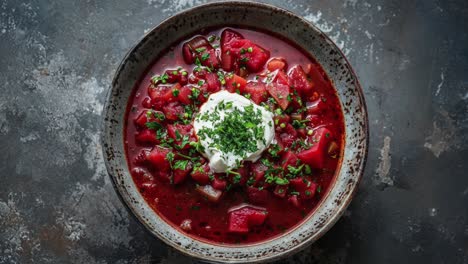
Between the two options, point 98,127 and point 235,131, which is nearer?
point 235,131

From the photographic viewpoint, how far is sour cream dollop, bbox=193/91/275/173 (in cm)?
365

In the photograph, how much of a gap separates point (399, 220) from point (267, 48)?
5.34 ft

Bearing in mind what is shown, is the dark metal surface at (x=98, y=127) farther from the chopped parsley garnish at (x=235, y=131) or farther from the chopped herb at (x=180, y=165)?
the chopped parsley garnish at (x=235, y=131)

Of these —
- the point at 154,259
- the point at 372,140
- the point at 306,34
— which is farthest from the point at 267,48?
the point at 154,259

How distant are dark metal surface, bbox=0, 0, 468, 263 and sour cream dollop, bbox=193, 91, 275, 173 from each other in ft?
2.97

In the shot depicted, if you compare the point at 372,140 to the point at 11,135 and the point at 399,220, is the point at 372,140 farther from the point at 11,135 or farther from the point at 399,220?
the point at 11,135

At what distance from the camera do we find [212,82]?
3.78 metres

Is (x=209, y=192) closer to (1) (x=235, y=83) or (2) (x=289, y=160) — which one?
(2) (x=289, y=160)

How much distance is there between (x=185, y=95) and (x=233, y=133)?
421 mm

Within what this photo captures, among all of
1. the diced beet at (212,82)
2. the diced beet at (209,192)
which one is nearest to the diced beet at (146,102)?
the diced beet at (212,82)

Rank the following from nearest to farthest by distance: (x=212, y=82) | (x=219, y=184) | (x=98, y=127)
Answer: (x=219, y=184) → (x=212, y=82) → (x=98, y=127)

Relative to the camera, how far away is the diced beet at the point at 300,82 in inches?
149

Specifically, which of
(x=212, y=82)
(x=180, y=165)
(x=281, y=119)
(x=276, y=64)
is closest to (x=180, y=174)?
(x=180, y=165)

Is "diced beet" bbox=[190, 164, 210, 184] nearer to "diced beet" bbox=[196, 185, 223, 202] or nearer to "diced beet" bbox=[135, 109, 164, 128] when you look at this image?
"diced beet" bbox=[196, 185, 223, 202]
